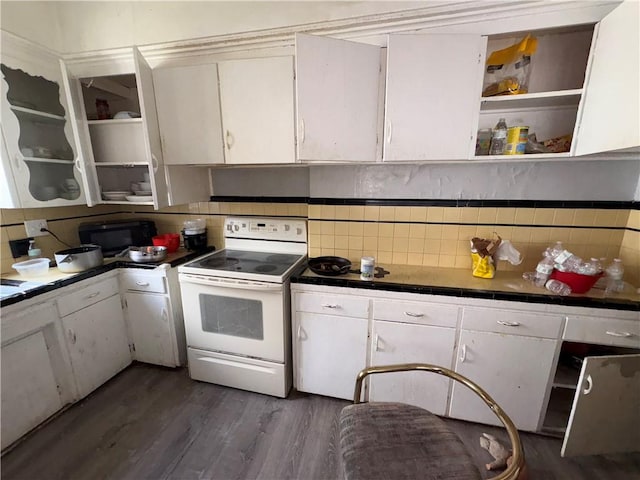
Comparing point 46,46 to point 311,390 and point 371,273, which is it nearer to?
point 371,273

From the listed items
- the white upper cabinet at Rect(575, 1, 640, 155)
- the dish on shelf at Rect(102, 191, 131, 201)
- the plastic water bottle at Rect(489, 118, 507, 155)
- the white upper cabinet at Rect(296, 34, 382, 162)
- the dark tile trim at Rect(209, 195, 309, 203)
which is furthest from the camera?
the dark tile trim at Rect(209, 195, 309, 203)

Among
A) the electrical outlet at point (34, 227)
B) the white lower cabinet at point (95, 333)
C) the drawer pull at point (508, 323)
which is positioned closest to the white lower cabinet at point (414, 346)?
the drawer pull at point (508, 323)

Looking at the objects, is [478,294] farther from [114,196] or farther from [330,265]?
[114,196]

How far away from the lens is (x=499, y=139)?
150 centimetres

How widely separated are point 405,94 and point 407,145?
10.1 inches

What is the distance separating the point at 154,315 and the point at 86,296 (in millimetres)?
412

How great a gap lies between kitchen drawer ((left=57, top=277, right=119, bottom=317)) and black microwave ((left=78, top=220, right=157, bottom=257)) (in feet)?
1.07

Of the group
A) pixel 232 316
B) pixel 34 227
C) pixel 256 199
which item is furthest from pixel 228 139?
pixel 34 227

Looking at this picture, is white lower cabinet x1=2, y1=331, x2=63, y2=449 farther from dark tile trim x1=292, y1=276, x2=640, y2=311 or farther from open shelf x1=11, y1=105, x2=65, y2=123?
dark tile trim x1=292, y1=276, x2=640, y2=311

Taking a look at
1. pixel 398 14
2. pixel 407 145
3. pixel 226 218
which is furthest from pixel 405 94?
pixel 226 218

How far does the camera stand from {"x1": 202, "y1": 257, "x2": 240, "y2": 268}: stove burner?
1.87 metres

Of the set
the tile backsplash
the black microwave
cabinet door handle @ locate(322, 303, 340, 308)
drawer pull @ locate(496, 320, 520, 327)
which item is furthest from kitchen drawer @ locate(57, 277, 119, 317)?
drawer pull @ locate(496, 320, 520, 327)

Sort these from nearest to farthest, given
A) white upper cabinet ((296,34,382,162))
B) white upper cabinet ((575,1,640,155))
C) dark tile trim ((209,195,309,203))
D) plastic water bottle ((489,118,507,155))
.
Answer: white upper cabinet ((575,1,640,155))
white upper cabinet ((296,34,382,162))
plastic water bottle ((489,118,507,155))
dark tile trim ((209,195,309,203))

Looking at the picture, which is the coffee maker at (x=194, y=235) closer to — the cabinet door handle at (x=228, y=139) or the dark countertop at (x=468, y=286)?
the cabinet door handle at (x=228, y=139)
